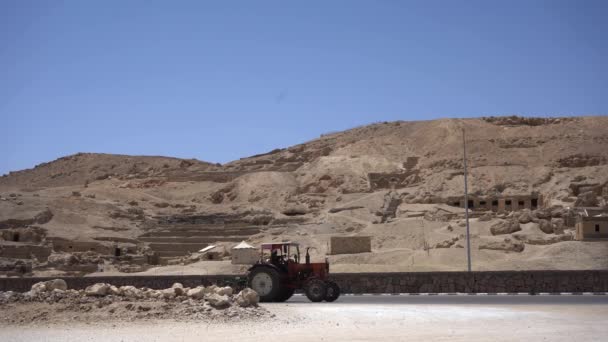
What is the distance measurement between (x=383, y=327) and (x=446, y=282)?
9.34 meters

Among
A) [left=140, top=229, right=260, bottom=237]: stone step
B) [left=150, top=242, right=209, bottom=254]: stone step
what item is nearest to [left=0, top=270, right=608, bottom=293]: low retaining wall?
[left=150, top=242, right=209, bottom=254]: stone step

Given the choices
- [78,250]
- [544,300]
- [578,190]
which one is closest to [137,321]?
[544,300]

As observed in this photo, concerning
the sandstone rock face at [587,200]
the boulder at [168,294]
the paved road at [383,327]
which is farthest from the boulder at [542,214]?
the boulder at [168,294]

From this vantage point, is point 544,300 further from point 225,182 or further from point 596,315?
point 225,182

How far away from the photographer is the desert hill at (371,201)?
126ft

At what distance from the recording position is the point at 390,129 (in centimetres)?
8462

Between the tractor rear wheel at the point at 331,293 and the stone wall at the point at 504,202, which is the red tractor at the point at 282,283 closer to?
the tractor rear wheel at the point at 331,293

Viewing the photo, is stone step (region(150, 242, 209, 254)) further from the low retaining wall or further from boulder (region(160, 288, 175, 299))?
boulder (region(160, 288, 175, 299))

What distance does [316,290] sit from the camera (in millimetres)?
20562

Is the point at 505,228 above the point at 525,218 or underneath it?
underneath

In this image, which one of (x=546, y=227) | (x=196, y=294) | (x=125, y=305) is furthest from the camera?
(x=546, y=227)

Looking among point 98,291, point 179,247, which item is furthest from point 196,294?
point 179,247

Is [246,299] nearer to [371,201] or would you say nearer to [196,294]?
[196,294]

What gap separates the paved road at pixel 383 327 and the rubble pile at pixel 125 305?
1.77 ft
